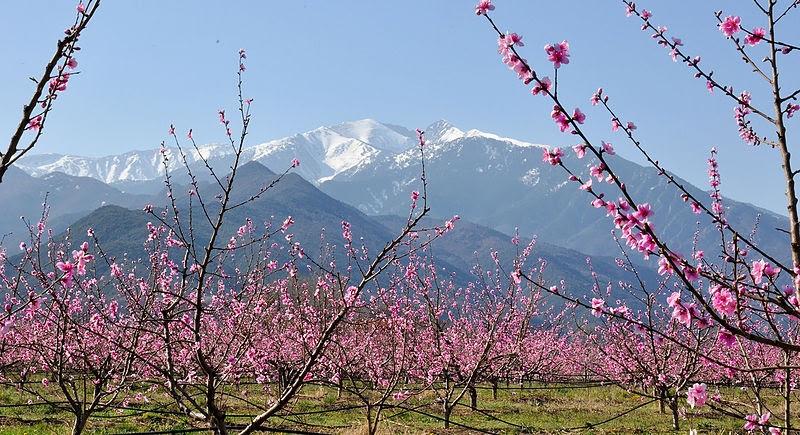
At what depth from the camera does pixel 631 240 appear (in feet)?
Result: 9.80

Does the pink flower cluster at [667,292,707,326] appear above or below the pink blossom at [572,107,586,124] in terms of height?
below

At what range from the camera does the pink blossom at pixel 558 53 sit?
3.33m

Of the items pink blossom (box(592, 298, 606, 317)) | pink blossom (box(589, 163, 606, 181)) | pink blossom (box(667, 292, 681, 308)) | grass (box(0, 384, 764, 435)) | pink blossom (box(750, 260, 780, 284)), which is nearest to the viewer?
pink blossom (box(667, 292, 681, 308))

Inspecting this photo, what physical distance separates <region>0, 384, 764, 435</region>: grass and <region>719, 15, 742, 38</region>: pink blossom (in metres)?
7.70

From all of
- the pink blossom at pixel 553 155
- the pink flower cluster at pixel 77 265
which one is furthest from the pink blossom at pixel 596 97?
the pink flower cluster at pixel 77 265

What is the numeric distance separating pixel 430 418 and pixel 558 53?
16566 millimetres

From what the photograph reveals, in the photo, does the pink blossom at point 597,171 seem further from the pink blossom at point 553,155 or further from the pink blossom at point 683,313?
the pink blossom at point 683,313

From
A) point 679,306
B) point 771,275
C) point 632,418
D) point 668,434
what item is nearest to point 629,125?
point 771,275

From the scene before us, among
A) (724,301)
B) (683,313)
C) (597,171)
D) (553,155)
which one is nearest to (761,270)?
(724,301)

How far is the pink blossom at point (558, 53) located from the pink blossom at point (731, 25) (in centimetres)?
149

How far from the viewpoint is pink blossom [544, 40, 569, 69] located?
3332 millimetres

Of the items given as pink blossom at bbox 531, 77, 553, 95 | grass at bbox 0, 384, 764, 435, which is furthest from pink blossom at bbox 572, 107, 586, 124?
grass at bbox 0, 384, 764, 435

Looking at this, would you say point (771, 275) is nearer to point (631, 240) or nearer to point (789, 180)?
point (789, 180)

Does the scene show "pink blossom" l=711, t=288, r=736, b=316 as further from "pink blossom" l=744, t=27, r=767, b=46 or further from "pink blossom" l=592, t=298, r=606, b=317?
"pink blossom" l=744, t=27, r=767, b=46
